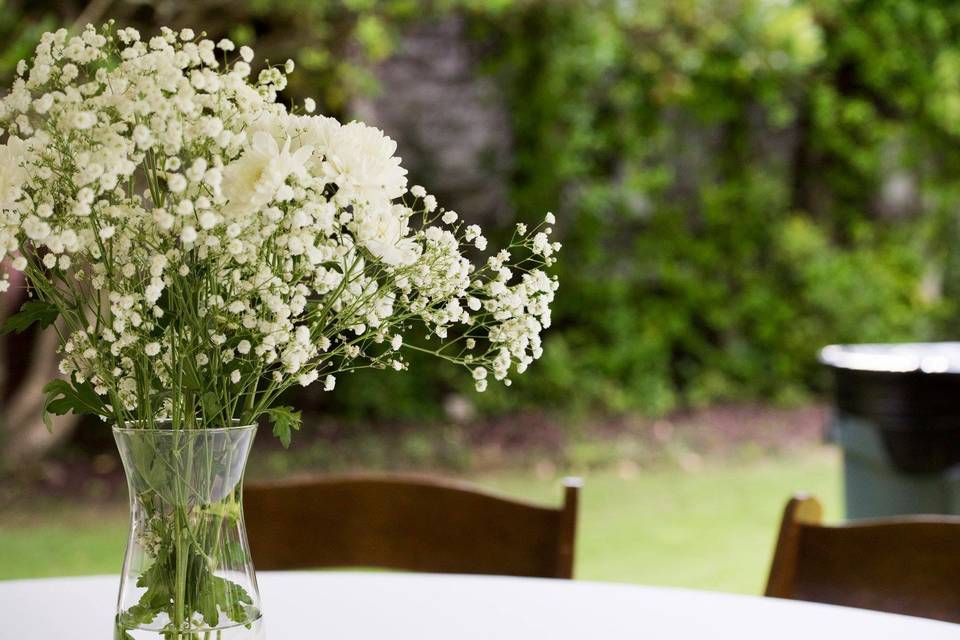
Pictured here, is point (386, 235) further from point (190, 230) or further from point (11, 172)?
point (11, 172)

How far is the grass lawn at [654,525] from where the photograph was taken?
14.1ft

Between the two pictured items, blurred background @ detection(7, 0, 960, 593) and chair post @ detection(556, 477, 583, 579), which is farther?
blurred background @ detection(7, 0, 960, 593)

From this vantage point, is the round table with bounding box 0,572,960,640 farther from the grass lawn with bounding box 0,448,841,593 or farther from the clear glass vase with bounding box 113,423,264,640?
the grass lawn with bounding box 0,448,841,593

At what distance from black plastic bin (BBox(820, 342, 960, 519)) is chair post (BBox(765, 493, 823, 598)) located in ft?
6.01

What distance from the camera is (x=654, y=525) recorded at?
4902 mm

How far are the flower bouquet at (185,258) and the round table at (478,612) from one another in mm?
261

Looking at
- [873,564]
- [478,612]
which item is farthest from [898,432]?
[478,612]

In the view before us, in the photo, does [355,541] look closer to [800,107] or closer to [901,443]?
[901,443]

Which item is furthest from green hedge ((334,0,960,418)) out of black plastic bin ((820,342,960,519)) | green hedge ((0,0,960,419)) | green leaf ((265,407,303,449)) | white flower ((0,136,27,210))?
white flower ((0,136,27,210))

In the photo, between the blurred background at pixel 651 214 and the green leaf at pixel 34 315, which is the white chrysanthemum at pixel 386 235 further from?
the blurred background at pixel 651 214

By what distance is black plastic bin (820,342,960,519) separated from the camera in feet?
10.5

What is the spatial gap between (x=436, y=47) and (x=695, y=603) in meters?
5.90

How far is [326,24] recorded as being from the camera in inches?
214

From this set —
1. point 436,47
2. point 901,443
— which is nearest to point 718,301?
point 436,47
